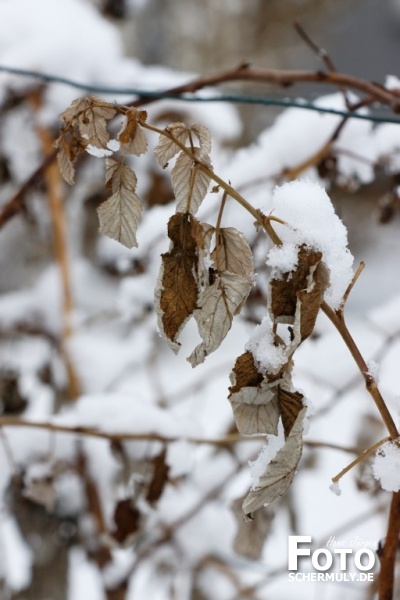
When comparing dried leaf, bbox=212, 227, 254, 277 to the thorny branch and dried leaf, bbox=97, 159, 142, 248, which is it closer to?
dried leaf, bbox=97, 159, 142, 248

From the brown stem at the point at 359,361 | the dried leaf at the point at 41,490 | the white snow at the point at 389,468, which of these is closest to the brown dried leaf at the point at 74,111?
the brown stem at the point at 359,361

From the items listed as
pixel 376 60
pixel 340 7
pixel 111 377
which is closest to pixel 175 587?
pixel 111 377

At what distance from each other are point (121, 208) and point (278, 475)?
0.20m

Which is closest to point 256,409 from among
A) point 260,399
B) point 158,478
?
point 260,399

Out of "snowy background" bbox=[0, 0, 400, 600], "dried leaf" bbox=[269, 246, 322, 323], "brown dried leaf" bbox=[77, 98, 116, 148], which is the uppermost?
"snowy background" bbox=[0, 0, 400, 600]

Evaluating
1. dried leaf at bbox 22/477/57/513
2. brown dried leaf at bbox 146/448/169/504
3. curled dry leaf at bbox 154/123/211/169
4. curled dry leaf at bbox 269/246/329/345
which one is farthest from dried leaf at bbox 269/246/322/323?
dried leaf at bbox 22/477/57/513

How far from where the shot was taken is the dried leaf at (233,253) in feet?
1.49

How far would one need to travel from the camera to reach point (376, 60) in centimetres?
888

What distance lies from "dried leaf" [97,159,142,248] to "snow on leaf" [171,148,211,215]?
0.03m

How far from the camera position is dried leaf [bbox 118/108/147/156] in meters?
0.46

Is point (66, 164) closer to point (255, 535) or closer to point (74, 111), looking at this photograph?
point (74, 111)

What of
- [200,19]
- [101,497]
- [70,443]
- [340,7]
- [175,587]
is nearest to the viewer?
[70,443]

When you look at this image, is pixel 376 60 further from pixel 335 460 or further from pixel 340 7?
pixel 335 460

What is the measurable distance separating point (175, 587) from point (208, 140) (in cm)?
124
